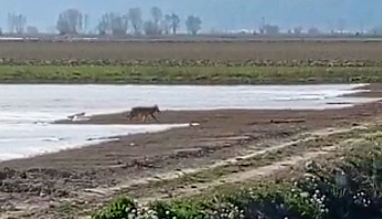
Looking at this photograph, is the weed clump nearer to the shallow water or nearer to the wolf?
the shallow water

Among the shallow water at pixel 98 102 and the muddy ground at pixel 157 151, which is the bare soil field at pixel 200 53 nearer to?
the shallow water at pixel 98 102

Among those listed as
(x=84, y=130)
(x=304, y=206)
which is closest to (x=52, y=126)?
(x=84, y=130)

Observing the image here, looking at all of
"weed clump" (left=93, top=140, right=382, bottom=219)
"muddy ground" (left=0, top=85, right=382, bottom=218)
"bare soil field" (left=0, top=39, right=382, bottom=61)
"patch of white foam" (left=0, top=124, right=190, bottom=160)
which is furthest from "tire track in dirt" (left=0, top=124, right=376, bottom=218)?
"bare soil field" (left=0, top=39, right=382, bottom=61)

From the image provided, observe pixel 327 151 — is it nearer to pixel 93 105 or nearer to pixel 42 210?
pixel 42 210

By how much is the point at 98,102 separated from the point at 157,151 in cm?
1634

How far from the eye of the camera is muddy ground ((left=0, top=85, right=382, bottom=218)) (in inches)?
721

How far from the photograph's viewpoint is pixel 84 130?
29.4m

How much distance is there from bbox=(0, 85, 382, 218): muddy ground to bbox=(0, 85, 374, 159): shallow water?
1310 millimetres

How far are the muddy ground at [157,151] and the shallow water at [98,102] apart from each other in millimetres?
1310

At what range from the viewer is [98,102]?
4022 centimetres

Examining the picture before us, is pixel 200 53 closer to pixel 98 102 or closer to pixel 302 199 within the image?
pixel 98 102

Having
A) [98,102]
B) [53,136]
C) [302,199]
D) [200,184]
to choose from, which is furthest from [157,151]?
[98,102]

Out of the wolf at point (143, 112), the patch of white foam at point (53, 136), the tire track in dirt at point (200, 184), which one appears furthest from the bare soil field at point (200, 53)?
the tire track in dirt at point (200, 184)

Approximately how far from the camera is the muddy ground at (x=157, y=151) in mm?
18312
